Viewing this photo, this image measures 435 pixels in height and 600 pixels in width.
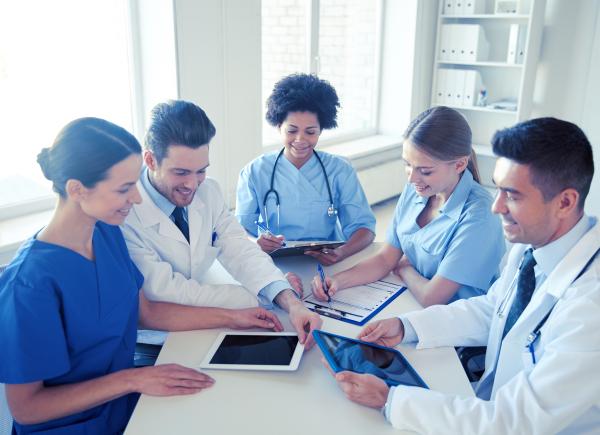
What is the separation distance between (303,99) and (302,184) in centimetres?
34

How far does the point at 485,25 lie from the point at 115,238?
12.8 feet

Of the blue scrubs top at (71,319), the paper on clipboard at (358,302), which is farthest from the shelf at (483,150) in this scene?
the blue scrubs top at (71,319)

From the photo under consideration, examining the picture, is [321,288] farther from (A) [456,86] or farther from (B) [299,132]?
(A) [456,86]

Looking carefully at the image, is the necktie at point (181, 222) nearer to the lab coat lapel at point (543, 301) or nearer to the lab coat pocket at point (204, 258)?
the lab coat pocket at point (204, 258)

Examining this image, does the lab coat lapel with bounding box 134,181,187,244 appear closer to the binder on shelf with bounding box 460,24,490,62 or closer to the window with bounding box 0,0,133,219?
the window with bounding box 0,0,133,219

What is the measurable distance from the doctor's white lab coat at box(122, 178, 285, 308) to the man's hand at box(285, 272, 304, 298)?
6 cm

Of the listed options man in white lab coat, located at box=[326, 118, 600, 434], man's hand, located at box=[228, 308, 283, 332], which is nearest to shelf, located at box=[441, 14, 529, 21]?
man in white lab coat, located at box=[326, 118, 600, 434]

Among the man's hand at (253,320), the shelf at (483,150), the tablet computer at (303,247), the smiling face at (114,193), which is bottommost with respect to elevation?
the shelf at (483,150)

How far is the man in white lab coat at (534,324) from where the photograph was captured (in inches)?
39.2

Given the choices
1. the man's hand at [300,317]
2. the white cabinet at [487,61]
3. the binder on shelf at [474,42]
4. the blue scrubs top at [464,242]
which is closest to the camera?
the man's hand at [300,317]

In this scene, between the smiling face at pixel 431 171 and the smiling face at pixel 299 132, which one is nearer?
the smiling face at pixel 431 171

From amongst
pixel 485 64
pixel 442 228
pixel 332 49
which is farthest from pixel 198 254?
pixel 485 64

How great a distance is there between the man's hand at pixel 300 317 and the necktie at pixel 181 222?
35 cm

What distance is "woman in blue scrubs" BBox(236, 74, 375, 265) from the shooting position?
215 cm
